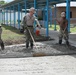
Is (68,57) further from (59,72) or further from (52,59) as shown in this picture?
(59,72)

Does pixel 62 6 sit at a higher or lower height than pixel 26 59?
higher

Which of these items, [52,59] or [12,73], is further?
[52,59]

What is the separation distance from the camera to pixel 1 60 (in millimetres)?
10930

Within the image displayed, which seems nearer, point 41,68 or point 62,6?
point 41,68

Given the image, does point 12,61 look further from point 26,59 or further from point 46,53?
point 46,53

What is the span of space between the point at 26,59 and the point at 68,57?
165 centimetres

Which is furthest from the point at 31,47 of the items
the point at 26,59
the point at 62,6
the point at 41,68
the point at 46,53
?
the point at 62,6

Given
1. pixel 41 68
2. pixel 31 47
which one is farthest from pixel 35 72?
pixel 31 47

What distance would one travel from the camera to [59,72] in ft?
28.3

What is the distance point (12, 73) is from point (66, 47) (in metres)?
6.02

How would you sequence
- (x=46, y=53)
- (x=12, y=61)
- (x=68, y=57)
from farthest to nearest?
(x=46, y=53) → (x=68, y=57) → (x=12, y=61)

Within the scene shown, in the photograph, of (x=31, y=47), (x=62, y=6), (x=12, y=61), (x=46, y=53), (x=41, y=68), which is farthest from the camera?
(x=62, y=6)

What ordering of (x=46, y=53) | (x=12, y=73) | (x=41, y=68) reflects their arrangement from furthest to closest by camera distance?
(x=46, y=53) → (x=41, y=68) → (x=12, y=73)

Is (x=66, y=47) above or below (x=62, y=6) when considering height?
below
